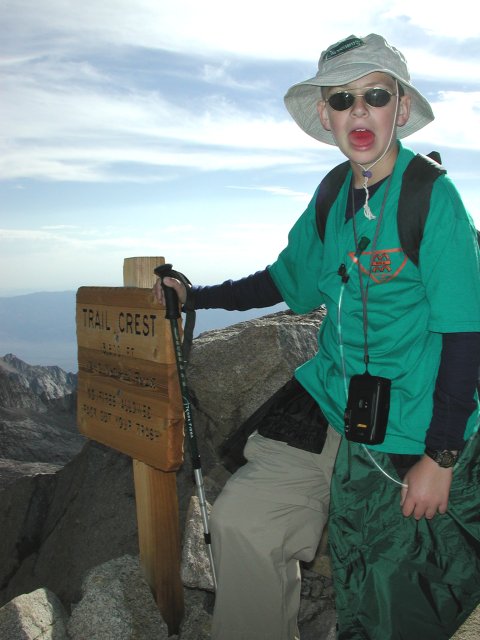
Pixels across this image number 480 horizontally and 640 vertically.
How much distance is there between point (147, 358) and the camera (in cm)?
450

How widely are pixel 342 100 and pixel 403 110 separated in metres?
0.36

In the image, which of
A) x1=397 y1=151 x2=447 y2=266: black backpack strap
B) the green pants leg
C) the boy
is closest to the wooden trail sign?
the boy

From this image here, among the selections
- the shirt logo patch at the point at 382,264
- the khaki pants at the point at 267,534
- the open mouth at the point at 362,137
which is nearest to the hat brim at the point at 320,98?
the open mouth at the point at 362,137

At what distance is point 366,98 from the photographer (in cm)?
318

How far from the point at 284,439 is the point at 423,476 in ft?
2.70

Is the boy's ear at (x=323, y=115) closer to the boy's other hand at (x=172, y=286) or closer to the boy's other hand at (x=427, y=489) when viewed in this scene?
the boy's other hand at (x=172, y=286)

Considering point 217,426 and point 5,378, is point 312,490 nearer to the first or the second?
point 217,426

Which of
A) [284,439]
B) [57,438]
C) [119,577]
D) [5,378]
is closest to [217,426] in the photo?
[119,577]

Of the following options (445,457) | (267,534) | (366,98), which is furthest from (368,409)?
(366,98)

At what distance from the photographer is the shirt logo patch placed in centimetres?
306

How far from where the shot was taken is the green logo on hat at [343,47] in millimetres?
3311

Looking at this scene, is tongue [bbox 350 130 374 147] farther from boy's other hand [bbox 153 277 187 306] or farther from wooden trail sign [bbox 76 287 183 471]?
wooden trail sign [bbox 76 287 183 471]

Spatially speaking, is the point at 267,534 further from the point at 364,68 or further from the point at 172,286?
the point at 364,68

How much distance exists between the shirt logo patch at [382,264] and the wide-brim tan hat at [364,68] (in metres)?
0.82
